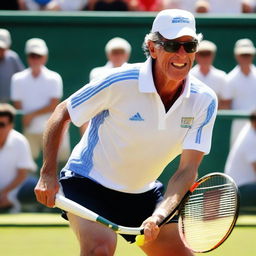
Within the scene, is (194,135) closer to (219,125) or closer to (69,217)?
(69,217)

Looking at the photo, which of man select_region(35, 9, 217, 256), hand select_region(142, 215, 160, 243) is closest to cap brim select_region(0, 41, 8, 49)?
man select_region(35, 9, 217, 256)

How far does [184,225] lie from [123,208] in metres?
0.37

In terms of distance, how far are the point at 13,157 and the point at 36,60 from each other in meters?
1.43

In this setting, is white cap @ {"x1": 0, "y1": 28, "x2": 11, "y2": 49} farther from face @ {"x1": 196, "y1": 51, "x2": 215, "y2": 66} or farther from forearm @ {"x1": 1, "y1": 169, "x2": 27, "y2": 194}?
face @ {"x1": 196, "y1": 51, "x2": 215, "y2": 66}

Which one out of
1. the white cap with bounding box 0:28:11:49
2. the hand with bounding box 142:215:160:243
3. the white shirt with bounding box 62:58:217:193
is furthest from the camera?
the white cap with bounding box 0:28:11:49

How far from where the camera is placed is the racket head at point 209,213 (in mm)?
5098

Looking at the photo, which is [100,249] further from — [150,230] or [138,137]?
[138,137]

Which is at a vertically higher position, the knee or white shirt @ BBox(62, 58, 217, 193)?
white shirt @ BBox(62, 58, 217, 193)

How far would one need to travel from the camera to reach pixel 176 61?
4.95 metres

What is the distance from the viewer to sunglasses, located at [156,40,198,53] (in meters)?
4.94

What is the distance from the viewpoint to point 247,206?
911 cm

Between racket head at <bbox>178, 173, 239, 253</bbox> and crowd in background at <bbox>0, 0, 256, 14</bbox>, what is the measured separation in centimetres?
598

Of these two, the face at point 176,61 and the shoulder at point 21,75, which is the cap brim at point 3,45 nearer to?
the shoulder at point 21,75

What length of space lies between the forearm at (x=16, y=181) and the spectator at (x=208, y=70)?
2121 mm
